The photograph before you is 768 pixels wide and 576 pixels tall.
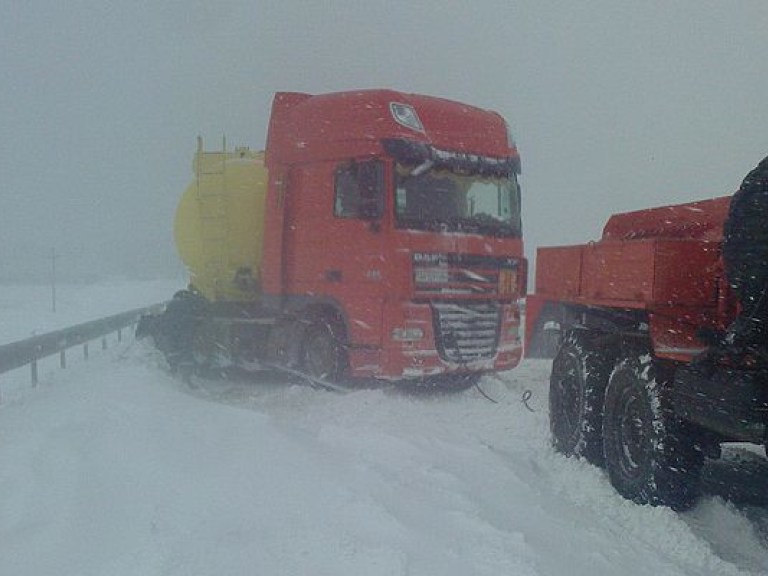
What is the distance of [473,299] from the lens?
27.3ft

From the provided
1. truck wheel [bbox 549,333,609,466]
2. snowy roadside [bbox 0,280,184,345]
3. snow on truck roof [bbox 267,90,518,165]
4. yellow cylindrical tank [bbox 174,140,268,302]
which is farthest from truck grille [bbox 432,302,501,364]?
snowy roadside [bbox 0,280,184,345]

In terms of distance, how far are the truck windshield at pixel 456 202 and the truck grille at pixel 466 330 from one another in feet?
3.00

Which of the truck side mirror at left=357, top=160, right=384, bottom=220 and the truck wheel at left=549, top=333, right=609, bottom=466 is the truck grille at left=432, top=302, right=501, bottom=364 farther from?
the truck wheel at left=549, top=333, right=609, bottom=466

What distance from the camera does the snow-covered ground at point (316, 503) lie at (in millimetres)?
3145

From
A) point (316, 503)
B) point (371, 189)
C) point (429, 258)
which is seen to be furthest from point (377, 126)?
point (316, 503)

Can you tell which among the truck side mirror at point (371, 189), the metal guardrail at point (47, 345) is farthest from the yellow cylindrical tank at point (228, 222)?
the truck side mirror at point (371, 189)

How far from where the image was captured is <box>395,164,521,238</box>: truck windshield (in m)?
8.00

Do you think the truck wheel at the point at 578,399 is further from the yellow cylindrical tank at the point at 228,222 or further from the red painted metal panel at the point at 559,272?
the yellow cylindrical tank at the point at 228,222

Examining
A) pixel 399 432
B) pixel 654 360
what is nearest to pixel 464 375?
pixel 399 432

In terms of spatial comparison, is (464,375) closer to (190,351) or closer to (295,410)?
(295,410)

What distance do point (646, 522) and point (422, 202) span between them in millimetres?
4628

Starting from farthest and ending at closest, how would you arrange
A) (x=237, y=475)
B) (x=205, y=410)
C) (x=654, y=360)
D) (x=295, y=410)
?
(x=295, y=410)
(x=205, y=410)
(x=654, y=360)
(x=237, y=475)

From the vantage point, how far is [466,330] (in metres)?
8.23

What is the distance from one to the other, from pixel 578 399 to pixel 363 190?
3.44m
